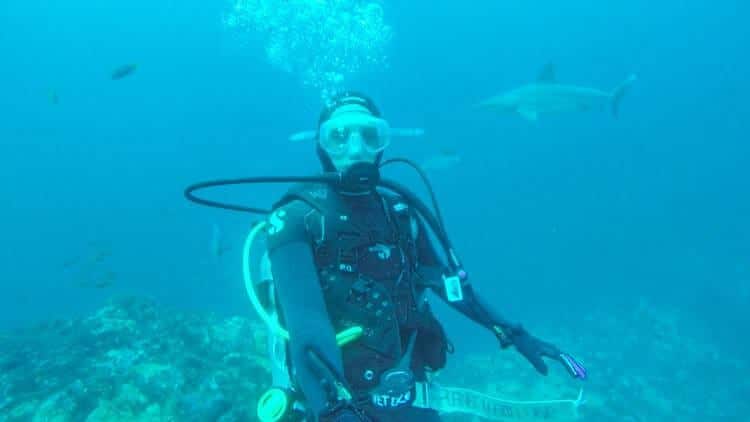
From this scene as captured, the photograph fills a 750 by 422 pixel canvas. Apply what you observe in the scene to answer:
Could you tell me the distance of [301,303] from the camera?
2395mm

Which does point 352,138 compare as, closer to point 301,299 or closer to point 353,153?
point 353,153

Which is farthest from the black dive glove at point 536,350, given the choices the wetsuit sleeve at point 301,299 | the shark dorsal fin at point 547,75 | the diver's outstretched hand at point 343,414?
the shark dorsal fin at point 547,75

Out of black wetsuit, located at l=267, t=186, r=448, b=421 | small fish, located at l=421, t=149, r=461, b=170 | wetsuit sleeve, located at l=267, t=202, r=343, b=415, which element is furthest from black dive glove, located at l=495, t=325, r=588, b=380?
small fish, located at l=421, t=149, r=461, b=170

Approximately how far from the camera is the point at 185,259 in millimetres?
31797

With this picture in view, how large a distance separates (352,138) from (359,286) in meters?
0.97

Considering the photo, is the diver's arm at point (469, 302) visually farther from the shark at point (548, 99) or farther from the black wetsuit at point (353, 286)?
the shark at point (548, 99)

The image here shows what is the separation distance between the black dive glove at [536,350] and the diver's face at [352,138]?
1.42 metres

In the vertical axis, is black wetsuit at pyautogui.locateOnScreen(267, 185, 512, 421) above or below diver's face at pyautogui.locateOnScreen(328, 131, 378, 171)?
below

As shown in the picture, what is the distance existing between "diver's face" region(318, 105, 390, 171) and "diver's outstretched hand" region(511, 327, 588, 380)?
1.46 metres

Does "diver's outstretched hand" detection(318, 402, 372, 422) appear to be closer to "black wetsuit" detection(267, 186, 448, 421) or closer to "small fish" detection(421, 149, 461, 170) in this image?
"black wetsuit" detection(267, 186, 448, 421)

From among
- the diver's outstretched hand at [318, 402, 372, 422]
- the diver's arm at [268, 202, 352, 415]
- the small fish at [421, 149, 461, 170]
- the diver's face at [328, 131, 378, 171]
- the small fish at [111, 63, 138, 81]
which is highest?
the small fish at [111, 63, 138, 81]

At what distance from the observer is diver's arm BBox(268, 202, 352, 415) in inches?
83.7

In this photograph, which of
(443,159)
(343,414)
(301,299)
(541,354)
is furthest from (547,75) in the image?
(343,414)

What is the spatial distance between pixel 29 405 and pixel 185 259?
90.2ft
